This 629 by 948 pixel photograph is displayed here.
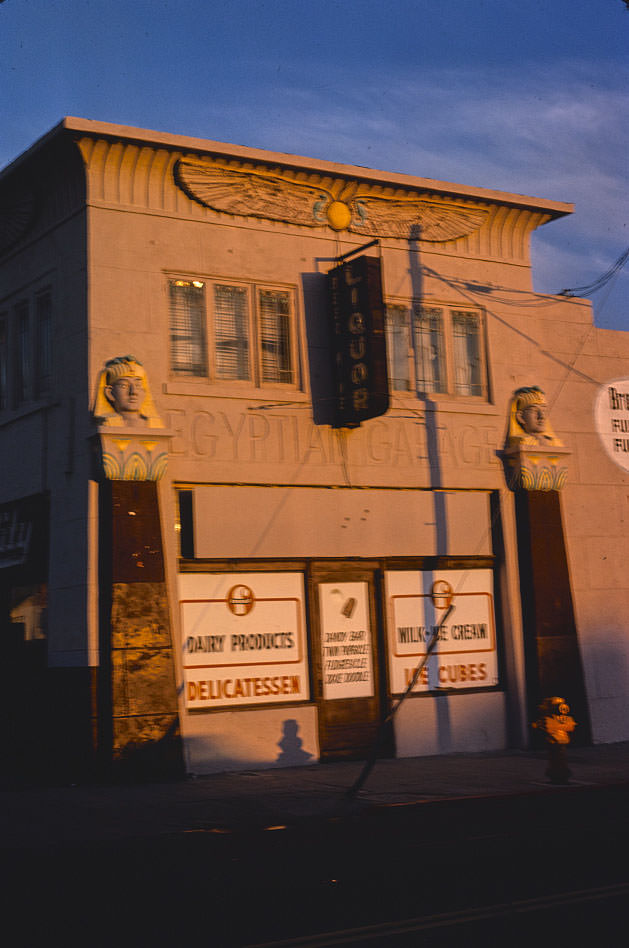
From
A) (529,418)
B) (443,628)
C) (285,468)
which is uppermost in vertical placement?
(529,418)

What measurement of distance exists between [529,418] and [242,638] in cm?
653

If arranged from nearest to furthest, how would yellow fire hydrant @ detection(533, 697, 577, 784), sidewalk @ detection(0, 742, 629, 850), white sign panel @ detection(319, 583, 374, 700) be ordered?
1. sidewalk @ detection(0, 742, 629, 850)
2. yellow fire hydrant @ detection(533, 697, 577, 784)
3. white sign panel @ detection(319, 583, 374, 700)

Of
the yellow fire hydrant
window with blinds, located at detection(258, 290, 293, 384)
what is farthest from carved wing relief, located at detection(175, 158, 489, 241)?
the yellow fire hydrant

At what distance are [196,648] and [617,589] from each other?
8125 millimetres

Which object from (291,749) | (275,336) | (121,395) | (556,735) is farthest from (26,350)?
(556,735)

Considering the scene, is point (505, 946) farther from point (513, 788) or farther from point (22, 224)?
point (22, 224)

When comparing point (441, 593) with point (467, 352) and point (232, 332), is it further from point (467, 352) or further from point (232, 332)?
point (232, 332)

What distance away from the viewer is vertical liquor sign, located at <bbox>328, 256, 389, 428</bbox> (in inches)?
675

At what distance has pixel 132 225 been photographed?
54.6 feet

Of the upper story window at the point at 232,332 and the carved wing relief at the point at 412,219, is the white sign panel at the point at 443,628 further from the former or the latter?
the carved wing relief at the point at 412,219

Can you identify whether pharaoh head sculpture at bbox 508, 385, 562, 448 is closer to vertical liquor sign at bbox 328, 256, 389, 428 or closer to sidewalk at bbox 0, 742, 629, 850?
vertical liquor sign at bbox 328, 256, 389, 428

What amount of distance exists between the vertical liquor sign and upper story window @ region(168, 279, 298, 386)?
744 millimetres

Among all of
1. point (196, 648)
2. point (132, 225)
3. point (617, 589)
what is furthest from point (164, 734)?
point (617, 589)

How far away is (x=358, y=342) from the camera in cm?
1738
